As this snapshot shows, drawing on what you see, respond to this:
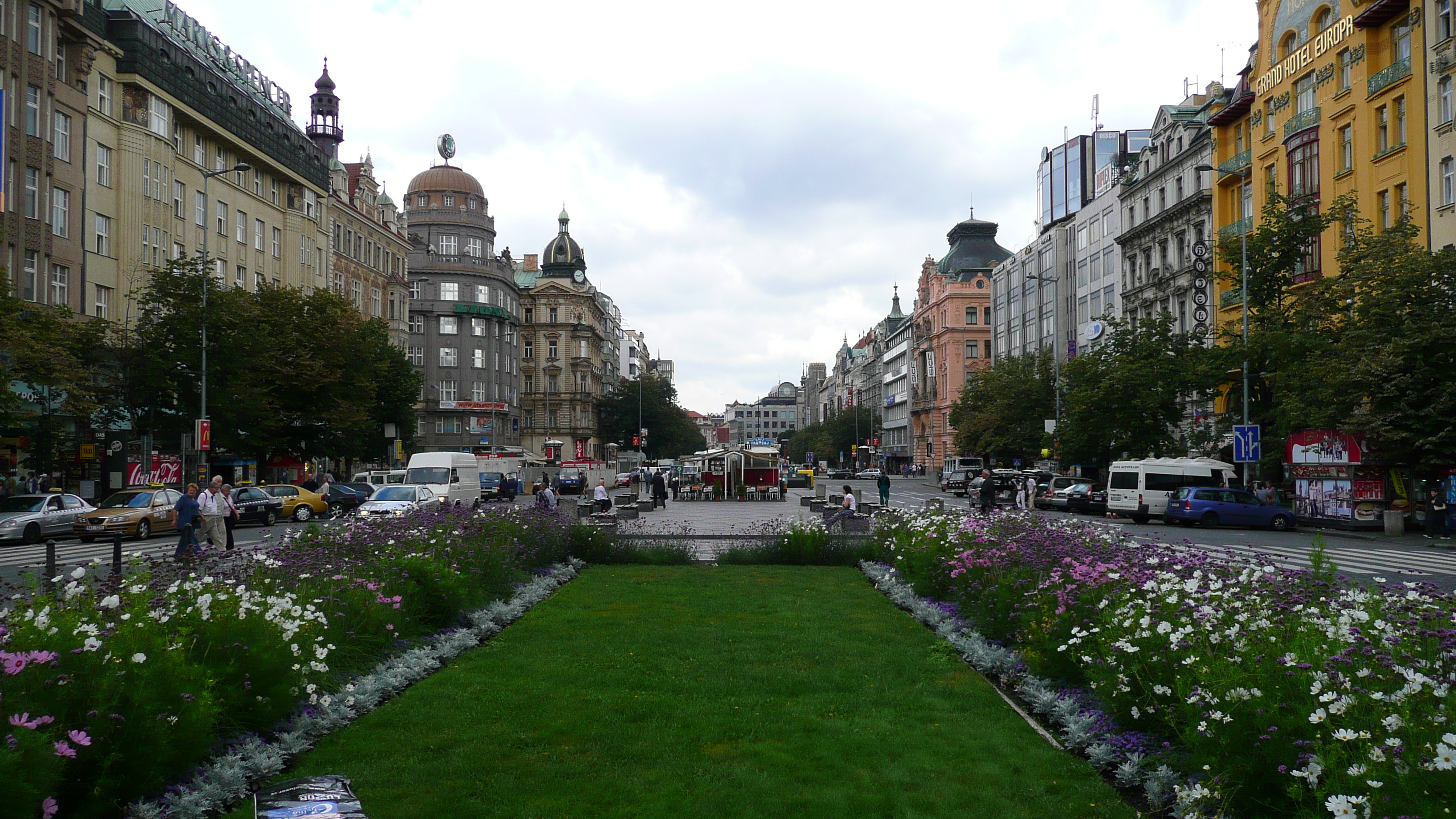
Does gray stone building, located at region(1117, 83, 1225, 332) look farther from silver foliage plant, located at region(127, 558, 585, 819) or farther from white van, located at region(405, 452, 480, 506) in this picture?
silver foliage plant, located at region(127, 558, 585, 819)

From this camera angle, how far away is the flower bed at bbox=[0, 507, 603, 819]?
17.4ft

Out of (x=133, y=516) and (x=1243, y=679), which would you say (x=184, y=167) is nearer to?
(x=133, y=516)

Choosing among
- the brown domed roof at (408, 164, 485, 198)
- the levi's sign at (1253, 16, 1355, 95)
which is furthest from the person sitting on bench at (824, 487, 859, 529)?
the brown domed roof at (408, 164, 485, 198)

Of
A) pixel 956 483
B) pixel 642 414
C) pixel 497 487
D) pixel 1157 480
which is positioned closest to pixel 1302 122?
pixel 1157 480

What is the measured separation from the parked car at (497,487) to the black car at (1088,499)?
28960 millimetres

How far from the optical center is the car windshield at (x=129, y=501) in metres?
30.4

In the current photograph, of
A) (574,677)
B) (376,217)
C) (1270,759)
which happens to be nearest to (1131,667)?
(1270,759)

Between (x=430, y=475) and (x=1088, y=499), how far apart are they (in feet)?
86.9

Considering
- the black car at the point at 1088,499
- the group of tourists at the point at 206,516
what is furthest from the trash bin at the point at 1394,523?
the group of tourists at the point at 206,516

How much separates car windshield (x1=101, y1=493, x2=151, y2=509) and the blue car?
31.6 meters

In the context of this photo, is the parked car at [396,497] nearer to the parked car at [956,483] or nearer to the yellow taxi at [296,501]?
the yellow taxi at [296,501]

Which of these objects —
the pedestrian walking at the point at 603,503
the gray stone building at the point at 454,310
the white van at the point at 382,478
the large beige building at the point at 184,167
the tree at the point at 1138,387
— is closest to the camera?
the pedestrian walking at the point at 603,503

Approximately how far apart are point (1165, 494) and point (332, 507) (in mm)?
31410

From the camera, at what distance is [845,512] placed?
2444 centimetres
